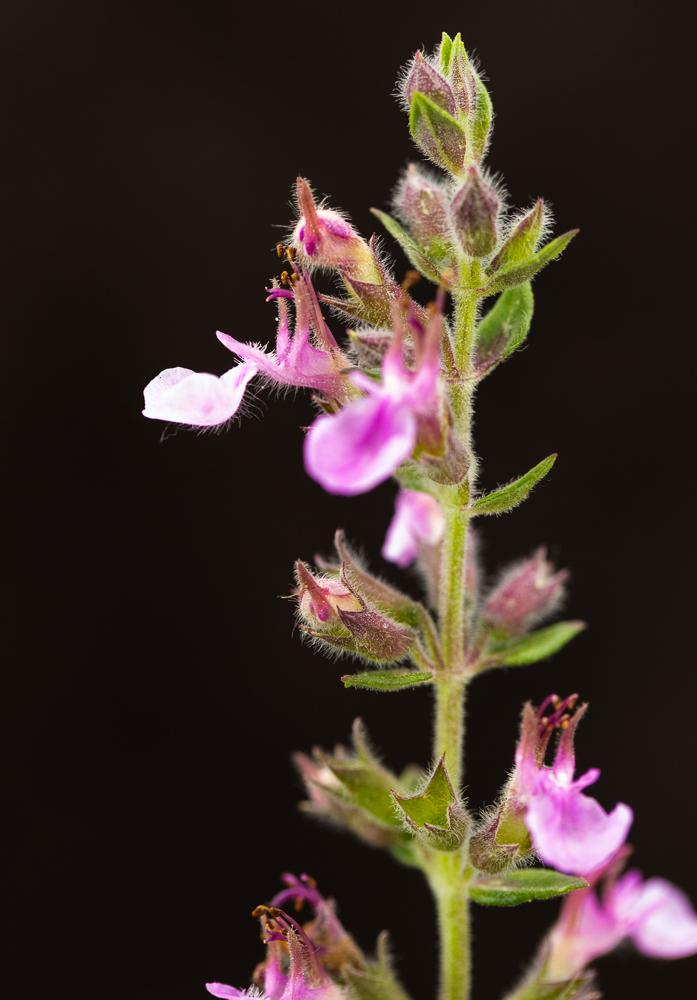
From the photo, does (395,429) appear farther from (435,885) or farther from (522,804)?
(435,885)

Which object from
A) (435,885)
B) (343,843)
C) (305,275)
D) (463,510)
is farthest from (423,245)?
(343,843)

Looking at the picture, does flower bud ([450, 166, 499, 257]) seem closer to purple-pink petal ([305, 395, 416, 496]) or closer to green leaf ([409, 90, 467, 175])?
green leaf ([409, 90, 467, 175])

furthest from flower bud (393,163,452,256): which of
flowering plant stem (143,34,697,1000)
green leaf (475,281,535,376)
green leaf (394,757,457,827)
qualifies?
green leaf (394,757,457,827)

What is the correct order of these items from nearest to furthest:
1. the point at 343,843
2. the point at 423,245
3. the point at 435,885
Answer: the point at 423,245
the point at 435,885
the point at 343,843

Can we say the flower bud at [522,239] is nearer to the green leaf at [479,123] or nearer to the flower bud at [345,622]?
the green leaf at [479,123]

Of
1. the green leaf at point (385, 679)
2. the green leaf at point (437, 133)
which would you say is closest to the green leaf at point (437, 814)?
the green leaf at point (385, 679)

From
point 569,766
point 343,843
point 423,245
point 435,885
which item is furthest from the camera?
Result: point 343,843
